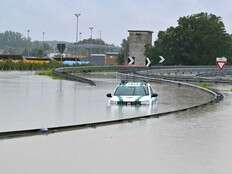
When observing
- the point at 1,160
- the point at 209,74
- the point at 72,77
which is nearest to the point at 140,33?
the point at 209,74

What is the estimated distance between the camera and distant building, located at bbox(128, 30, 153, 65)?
131 m

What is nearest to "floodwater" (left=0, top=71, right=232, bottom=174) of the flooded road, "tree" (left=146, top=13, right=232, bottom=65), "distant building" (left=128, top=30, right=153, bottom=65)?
the flooded road

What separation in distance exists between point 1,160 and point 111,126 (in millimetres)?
8427

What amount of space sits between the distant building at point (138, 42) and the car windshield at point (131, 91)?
312 feet

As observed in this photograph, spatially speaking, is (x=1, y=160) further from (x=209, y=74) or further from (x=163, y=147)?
(x=209, y=74)

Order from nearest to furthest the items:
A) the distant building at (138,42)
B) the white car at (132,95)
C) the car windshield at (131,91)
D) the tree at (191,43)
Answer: the white car at (132,95) → the car windshield at (131,91) → the tree at (191,43) → the distant building at (138,42)

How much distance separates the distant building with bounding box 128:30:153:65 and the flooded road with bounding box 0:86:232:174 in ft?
358

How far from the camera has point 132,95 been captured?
3328 centimetres

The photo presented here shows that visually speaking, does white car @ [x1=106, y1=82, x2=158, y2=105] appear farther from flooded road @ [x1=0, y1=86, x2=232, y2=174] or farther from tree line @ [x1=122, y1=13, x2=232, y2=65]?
tree line @ [x1=122, y1=13, x2=232, y2=65]

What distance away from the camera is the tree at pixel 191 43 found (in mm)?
117812

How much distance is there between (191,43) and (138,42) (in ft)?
62.6

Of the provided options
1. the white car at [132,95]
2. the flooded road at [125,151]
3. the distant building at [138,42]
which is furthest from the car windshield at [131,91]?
the distant building at [138,42]

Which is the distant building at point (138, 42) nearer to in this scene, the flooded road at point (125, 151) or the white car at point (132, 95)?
the white car at point (132, 95)

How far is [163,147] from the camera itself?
16.0 m
